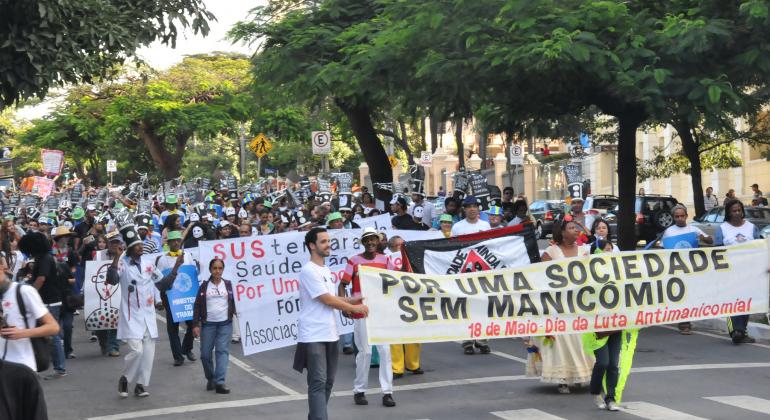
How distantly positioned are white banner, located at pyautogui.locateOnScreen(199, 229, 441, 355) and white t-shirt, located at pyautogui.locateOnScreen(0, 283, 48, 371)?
19.3 feet

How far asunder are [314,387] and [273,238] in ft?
16.9

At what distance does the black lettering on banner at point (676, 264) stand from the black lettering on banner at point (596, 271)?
26.5 inches

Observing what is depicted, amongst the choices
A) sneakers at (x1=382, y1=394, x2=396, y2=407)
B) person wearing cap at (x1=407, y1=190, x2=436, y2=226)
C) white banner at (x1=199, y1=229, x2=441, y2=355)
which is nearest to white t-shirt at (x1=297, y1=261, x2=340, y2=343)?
sneakers at (x1=382, y1=394, x2=396, y2=407)

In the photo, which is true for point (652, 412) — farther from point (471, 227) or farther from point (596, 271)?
point (471, 227)

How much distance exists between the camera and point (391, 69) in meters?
19.9

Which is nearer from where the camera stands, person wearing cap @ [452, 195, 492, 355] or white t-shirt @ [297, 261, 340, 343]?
white t-shirt @ [297, 261, 340, 343]

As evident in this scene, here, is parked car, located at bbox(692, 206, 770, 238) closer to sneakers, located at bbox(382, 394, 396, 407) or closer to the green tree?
the green tree

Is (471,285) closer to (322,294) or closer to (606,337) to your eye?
(606,337)

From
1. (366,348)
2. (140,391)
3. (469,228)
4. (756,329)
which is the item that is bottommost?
(140,391)

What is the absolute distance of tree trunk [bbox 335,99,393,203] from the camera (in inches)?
1096

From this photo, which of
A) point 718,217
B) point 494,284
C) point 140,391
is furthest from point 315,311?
point 718,217

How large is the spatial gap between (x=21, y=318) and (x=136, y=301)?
5870 mm

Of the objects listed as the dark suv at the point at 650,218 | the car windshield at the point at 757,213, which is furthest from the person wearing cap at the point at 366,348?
the dark suv at the point at 650,218

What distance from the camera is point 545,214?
4353 centimetres
